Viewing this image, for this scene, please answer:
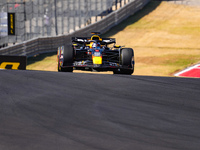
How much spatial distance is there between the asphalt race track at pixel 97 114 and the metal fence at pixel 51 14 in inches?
969

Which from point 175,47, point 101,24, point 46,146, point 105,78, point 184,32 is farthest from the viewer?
point 101,24

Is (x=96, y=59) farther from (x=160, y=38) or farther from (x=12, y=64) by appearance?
(x=160, y=38)

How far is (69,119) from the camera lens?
5047 mm

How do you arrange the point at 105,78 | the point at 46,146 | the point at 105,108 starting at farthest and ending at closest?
1. the point at 105,78
2. the point at 105,108
3. the point at 46,146

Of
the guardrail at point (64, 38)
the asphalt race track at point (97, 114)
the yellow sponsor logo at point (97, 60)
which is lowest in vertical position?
the asphalt race track at point (97, 114)

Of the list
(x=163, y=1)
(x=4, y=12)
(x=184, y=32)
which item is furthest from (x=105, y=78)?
(x=4, y=12)

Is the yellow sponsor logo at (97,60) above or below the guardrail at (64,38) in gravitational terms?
below

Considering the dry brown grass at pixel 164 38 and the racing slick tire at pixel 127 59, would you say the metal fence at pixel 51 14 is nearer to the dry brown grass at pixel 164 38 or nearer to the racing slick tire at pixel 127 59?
the dry brown grass at pixel 164 38

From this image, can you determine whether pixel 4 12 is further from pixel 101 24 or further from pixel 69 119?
pixel 69 119

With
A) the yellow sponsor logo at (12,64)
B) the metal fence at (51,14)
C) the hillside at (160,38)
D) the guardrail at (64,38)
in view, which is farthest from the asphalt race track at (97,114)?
the metal fence at (51,14)

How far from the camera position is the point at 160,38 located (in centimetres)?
2428

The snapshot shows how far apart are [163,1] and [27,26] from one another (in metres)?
12.3

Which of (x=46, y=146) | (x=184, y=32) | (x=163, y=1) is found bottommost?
(x=46, y=146)

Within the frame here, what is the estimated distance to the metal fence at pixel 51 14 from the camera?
107 feet
